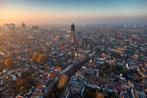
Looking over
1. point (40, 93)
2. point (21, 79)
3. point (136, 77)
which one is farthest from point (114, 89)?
point (21, 79)

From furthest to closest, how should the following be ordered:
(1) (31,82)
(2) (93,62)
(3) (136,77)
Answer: (2) (93,62) → (3) (136,77) → (1) (31,82)

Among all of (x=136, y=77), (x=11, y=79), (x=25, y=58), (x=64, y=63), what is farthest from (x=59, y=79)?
(x=25, y=58)

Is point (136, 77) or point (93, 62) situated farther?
point (93, 62)

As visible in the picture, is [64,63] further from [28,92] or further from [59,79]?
[28,92]

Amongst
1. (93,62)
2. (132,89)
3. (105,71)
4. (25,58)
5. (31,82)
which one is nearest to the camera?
(132,89)

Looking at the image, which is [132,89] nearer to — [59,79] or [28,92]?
[59,79]

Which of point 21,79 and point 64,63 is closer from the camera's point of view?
point 21,79

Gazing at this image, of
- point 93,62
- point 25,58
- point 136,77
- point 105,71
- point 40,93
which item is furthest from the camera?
point 25,58

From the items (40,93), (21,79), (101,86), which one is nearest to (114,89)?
(101,86)

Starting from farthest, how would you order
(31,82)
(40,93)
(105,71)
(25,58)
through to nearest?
(25,58)
(105,71)
(31,82)
(40,93)
